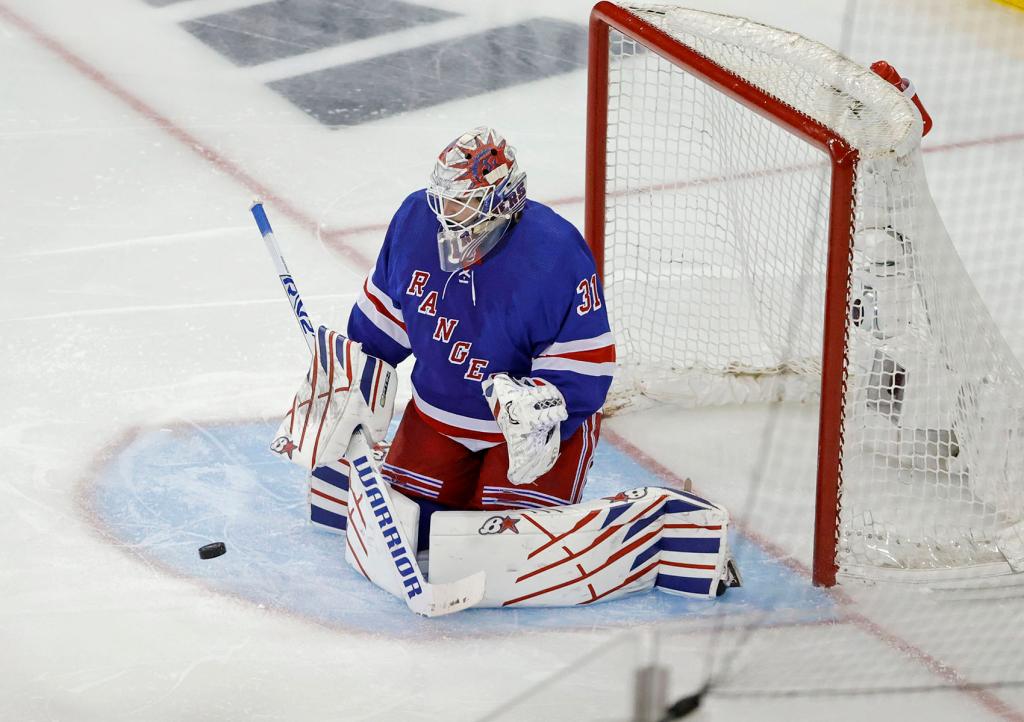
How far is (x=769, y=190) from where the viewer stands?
150 inches

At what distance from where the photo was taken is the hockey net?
9.72 ft

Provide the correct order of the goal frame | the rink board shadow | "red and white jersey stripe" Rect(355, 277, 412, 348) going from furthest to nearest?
"red and white jersey stripe" Rect(355, 277, 412, 348)
the rink board shadow
the goal frame

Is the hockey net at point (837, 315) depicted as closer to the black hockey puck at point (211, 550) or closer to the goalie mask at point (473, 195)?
the goalie mask at point (473, 195)

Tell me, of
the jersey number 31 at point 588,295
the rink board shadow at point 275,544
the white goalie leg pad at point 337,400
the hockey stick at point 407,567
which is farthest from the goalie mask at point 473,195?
the rink board shadow at point 275,544

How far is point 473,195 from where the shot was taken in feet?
9.41

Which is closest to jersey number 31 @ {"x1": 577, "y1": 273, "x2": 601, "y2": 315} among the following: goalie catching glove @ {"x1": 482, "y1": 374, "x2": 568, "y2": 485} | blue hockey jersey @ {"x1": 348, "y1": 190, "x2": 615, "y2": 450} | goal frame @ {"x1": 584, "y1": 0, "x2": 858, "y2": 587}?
blue hockey jersey @ {"x1": 348, "y1": 190, "x2": 615, "y2": 450}

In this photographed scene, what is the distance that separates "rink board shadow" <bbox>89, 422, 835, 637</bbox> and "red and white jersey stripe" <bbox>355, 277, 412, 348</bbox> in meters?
0.45

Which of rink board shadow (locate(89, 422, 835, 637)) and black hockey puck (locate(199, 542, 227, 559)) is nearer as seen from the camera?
rink board shadow (locate(89, 422, 835, 637))

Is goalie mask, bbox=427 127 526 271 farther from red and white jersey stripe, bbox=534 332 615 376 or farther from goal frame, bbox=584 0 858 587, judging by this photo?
goal frame, bbox=584 0 858 587

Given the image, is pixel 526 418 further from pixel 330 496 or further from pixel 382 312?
pixel 330 496

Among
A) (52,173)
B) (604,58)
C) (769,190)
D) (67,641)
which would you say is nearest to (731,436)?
(769,190)

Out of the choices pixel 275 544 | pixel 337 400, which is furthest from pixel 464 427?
pixel 275 544

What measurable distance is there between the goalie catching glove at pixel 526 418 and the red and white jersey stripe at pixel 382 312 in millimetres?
309

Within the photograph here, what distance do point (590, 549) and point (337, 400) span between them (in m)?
0.56
